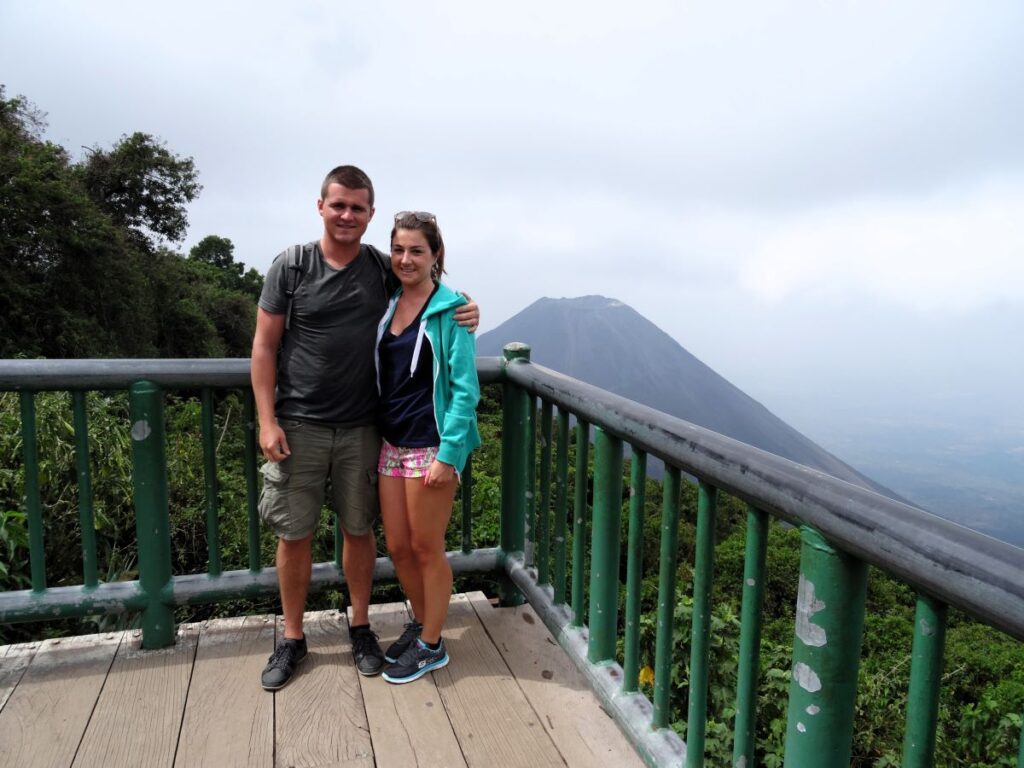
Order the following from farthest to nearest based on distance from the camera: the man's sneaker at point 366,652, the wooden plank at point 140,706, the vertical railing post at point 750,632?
the man's sneaker at point 366,652
the wooden plank at point 140,706
the vertical railing post at point 750,632

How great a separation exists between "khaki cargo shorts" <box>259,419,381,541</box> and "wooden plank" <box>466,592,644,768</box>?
0.78m

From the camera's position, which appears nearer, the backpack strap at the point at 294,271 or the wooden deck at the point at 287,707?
the wooden deck at the point at 287,707

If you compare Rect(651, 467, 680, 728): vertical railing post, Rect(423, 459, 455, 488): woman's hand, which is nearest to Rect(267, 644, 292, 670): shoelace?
Rect(423, 459, 455, 488): woman's hand

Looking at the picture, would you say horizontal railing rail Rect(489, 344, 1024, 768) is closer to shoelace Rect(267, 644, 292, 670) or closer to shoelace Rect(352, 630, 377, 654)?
shoelace Rect(352, 630, 377, 654)

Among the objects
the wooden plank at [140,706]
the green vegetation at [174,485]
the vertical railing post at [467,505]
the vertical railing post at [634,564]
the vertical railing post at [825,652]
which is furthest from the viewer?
the green vegetation at [174,485]

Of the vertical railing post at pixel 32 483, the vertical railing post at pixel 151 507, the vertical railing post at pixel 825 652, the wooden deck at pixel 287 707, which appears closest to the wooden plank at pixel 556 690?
the wooden deck at pixel 287 707

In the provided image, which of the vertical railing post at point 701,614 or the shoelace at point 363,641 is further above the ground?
the vertical railing post at point 701,614

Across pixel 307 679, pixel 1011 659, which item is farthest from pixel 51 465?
pixel 1011 659

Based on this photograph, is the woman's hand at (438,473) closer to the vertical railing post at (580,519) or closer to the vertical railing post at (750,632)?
the vertical railing post at (580,519)

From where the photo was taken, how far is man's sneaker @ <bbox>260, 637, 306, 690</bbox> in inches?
95.3

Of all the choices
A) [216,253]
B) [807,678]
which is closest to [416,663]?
[807,678]

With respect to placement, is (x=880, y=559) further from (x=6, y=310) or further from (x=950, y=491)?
(x=950, y=491)

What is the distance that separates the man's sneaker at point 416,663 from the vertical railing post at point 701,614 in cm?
105

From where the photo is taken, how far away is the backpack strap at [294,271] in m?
2.35
